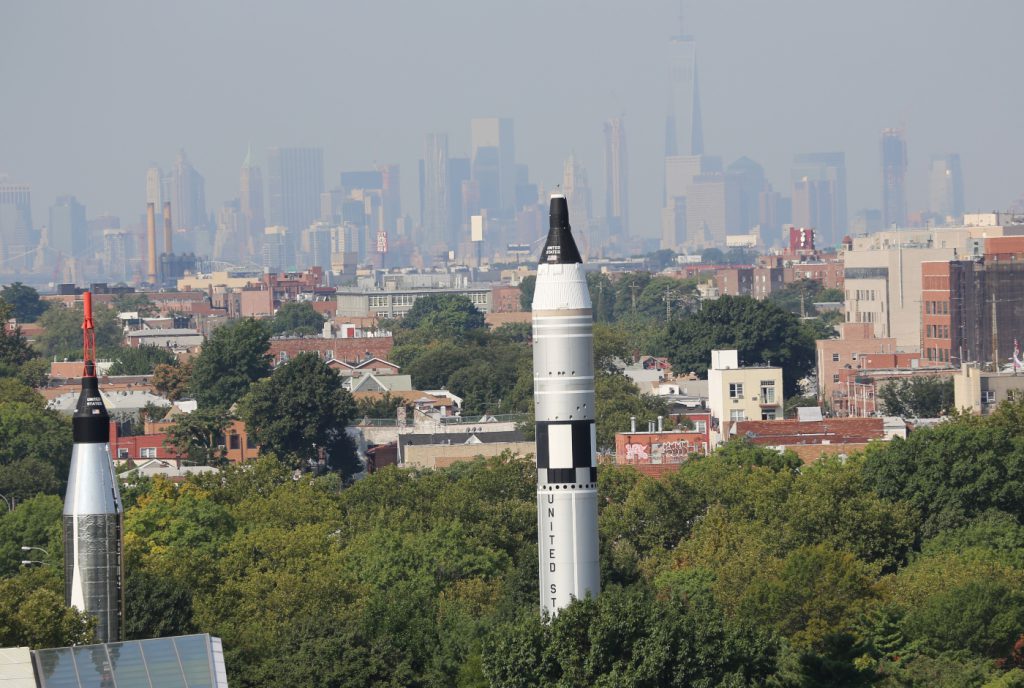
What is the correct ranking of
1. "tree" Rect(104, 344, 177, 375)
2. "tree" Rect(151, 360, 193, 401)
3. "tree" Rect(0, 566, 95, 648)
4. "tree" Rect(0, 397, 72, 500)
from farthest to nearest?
"tree" Rect(104, 344, 177, 375) → "tree" Rect(151, 360, 193, 401) → "tree" Rect(0, 397, 72, 500) → "tree" Rect(0, 566, 95, 648)

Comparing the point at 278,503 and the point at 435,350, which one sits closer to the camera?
the point at 278,503

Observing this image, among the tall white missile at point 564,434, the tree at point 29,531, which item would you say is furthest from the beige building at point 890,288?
the tall white missile at point 564,434

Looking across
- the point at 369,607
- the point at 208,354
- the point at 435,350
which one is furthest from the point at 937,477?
the point at 435,350

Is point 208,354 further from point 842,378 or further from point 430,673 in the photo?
point 430,673

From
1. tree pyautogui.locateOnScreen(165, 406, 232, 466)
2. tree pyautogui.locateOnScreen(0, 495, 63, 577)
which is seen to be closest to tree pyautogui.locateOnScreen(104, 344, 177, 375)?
tree pyautogui.locateOnScreen(165, 406, 232, 466)

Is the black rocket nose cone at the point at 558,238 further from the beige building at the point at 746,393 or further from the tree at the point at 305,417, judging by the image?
the tree at the point at 305,417

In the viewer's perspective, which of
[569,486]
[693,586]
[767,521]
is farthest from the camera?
[767,521]

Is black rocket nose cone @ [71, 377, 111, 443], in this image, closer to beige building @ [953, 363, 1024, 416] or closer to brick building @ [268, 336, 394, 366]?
beige building @ [953, 363, 1024, 416]
